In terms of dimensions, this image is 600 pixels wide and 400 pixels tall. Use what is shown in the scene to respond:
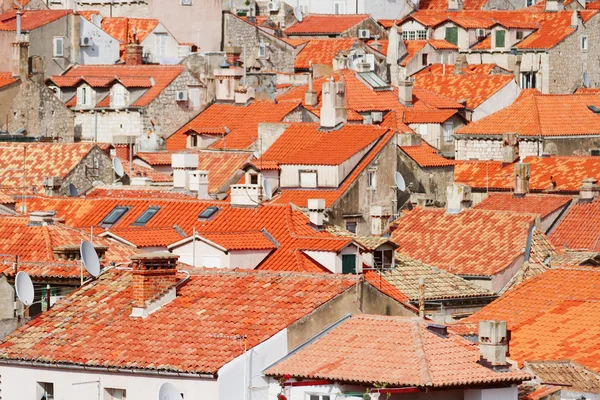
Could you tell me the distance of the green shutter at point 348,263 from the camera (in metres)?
55.3

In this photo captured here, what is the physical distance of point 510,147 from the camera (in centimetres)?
9069

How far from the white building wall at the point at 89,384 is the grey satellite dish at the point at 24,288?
8.26ft

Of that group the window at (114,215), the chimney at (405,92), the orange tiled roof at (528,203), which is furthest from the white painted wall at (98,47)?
the window at (114,215)

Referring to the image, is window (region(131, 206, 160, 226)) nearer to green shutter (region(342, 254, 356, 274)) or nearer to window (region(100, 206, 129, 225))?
window (region(100, 206, 129, 225))

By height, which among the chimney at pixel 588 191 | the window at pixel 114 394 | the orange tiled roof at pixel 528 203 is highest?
the window at pixel 114 394

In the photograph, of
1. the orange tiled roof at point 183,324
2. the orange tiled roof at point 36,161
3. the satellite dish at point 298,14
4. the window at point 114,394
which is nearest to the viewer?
the orange tiled roof at point 183,324

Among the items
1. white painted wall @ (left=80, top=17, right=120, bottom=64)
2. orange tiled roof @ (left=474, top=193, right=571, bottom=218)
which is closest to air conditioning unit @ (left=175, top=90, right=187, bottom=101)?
white painted wall @ (left=80, top=17, right=120, bottom=64)

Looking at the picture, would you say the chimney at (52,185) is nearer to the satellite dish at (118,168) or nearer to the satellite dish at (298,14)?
the satellite dish at (118,168)

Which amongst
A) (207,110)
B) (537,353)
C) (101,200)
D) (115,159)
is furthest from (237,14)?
(537,353)

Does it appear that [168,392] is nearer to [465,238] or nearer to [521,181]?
[465,238]

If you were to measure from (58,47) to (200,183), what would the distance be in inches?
1229

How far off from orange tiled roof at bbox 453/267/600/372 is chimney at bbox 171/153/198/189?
62.8 feet

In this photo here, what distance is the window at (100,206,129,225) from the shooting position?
6181cm

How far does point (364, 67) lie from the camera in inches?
4026
